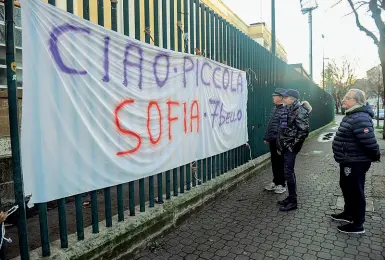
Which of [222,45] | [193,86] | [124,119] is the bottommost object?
[124,119]

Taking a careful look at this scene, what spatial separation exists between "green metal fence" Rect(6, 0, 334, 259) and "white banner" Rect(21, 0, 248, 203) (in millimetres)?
140

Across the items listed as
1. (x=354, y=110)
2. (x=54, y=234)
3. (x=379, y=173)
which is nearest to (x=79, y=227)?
(x=54, y=234)

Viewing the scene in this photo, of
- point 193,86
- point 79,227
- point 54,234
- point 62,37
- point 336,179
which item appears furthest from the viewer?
point 336,179

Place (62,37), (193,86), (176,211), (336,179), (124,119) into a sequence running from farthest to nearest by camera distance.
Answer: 1. (336,179)
2. (193,86)
3. (176,211)
4. (124,119)
5. (62,37)

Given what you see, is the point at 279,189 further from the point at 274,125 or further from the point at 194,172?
the point at 194,172

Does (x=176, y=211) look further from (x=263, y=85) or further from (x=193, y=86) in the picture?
(x=263, y=85)

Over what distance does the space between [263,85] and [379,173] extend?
135 inches

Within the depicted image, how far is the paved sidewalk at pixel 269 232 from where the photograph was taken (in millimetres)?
3479

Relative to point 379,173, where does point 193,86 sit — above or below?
above

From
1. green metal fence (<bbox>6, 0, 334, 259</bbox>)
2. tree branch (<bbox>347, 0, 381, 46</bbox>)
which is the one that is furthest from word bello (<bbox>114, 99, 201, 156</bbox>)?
tree branch (<bbox>347, 0, 381, 46</bbox>)

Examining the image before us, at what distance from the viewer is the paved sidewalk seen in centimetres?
348

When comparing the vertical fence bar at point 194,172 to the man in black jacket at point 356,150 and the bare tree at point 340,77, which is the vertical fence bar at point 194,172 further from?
the bare tree at point 340,77

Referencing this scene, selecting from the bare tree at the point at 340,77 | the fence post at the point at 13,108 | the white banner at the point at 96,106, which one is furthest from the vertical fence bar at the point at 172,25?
the bare tree at the point at 340,77

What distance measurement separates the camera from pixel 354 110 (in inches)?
158
